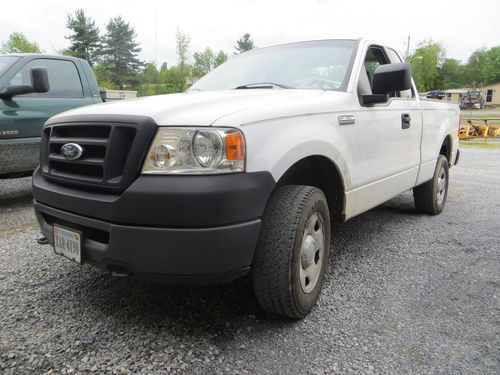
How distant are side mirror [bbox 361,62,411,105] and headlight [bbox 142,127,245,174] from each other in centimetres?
149

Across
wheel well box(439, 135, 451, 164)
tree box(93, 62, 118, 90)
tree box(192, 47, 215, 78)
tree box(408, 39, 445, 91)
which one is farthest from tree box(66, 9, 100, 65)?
wheel well box(439, 135, 451, 164)

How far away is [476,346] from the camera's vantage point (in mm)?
2152

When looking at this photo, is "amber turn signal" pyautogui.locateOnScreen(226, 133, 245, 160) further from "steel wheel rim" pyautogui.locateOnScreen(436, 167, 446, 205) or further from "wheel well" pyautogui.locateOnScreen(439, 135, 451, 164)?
"wheel well" pyautogui.locateOnScreen(439, 135, 451, 164)

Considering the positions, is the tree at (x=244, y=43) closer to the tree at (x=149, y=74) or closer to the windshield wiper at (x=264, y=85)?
the tree at (x=149, y=74)

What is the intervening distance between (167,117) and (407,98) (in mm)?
2740

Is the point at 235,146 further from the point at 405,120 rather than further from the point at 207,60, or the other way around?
the point at 207,60

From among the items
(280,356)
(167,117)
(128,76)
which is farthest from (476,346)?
(128,76)

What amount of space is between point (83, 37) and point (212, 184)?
204 feet

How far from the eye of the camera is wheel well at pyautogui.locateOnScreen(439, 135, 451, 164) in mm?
5153

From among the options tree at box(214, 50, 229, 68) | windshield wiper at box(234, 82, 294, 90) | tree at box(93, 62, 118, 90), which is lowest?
windshield wiper at box(234, 82, 294, 90)

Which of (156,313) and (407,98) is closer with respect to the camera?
(156,313)

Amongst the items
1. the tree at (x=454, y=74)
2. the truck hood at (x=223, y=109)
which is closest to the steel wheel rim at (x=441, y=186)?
the truck hood at (x=223, y=109)

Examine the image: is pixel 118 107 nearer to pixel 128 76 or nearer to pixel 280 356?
pixel 280 356

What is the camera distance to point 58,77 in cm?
524
